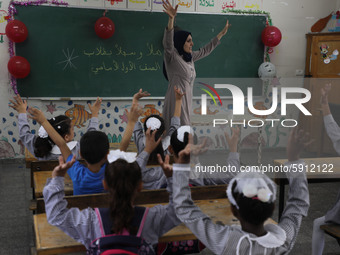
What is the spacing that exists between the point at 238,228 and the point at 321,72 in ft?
16.4

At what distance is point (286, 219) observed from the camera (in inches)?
56.1

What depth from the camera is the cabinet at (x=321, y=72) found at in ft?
18.1

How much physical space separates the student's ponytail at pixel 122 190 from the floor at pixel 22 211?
4.94 ft

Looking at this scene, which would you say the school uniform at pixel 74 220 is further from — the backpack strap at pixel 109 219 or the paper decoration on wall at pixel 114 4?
the paper decoration on wall at pixel 114 4

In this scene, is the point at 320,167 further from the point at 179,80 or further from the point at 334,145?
the point at 179,80

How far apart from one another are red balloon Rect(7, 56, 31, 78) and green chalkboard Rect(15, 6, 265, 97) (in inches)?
6.5

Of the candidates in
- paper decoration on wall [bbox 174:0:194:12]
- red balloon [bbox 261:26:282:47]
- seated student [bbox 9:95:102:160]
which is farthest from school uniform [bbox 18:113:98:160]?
red balloon [bbox 261:26:282:47]

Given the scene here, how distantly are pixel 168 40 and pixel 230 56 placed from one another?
2364 mm

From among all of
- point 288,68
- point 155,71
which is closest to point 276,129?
point 288,68

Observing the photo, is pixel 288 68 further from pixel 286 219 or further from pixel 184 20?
pixel 286 219

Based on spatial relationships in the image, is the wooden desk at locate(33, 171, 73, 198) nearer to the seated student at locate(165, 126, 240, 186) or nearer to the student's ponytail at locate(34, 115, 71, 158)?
the student's ponytail at locate(34, 115, 71, 158)

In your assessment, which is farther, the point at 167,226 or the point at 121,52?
the point at 121,52

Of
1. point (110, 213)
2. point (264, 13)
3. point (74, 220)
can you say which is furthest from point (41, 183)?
point (264, 13)

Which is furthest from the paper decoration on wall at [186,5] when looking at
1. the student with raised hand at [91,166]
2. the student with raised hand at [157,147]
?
the student with raised hand at [91,166]
